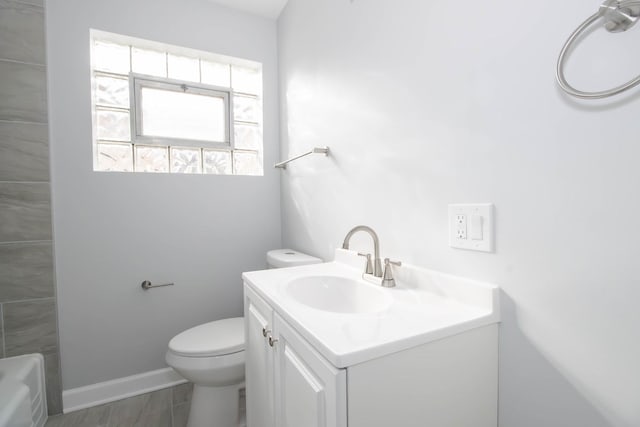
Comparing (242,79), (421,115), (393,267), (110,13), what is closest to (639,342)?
(393,267)

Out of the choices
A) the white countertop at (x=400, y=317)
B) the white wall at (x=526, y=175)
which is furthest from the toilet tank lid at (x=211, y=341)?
the white wall at (x=526, y=175)

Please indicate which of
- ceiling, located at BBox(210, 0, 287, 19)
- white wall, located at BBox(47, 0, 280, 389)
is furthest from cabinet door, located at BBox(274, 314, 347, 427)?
ceiling, located at BBox(210, 0, 287, 19)

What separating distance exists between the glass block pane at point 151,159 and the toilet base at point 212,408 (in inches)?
50.6

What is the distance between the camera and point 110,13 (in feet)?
5.61

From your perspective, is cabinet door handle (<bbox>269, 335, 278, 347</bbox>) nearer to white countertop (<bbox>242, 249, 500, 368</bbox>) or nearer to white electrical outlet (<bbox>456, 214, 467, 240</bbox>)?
white countertop (<bbox>242, 249, 500, 368</bbox>)

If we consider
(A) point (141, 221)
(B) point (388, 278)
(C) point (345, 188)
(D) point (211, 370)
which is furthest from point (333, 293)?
(A) point (141, 221)

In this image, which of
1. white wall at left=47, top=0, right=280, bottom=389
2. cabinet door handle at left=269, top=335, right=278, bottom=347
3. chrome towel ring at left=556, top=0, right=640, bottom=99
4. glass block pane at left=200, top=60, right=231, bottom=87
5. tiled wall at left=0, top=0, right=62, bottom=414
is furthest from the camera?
glass block pane at left=200, top=60, right=231, bottom=87

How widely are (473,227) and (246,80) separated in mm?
1929

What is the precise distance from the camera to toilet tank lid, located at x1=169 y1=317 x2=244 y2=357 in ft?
4.51

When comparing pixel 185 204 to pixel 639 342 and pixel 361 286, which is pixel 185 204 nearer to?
pixel 361 286

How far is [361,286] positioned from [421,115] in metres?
0.63

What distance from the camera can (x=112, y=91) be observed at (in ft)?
5.97

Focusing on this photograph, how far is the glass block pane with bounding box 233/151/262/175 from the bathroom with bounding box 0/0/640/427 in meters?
0.10

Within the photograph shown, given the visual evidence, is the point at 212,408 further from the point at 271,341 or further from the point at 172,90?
the point at 172,90
